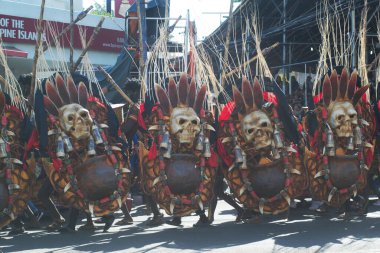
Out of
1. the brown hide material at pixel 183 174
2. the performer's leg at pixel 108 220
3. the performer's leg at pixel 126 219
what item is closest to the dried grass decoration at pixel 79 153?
A: the performer's leg at pixel 108 220

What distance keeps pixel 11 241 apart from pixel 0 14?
11612mm

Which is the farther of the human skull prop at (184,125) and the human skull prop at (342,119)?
the human skull prop at (342,119)

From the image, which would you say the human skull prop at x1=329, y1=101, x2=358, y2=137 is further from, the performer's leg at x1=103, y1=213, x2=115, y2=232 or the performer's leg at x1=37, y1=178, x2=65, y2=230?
the performer's leg at x1=37, y1=178, x2=65, y2=230

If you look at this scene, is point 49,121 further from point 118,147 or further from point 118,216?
point 118,216

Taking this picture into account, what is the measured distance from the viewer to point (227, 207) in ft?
29.8

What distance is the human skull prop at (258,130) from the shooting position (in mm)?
6840

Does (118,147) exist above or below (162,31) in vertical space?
below

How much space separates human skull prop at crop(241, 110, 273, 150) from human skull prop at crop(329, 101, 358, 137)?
2.39 ft

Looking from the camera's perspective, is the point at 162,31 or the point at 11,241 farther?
the point at 162,31

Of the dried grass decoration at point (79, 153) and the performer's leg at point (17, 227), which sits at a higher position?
the dried grass decoration at point (79, 153)

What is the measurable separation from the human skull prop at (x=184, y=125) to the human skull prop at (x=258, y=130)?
542 mm

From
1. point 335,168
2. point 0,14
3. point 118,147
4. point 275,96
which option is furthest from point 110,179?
point 0,14

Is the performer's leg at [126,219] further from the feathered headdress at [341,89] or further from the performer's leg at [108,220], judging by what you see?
the feathered headdress at [341,89]

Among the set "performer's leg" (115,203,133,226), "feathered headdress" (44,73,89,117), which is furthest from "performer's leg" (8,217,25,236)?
"feathered headdress" (44,73,89,117)
